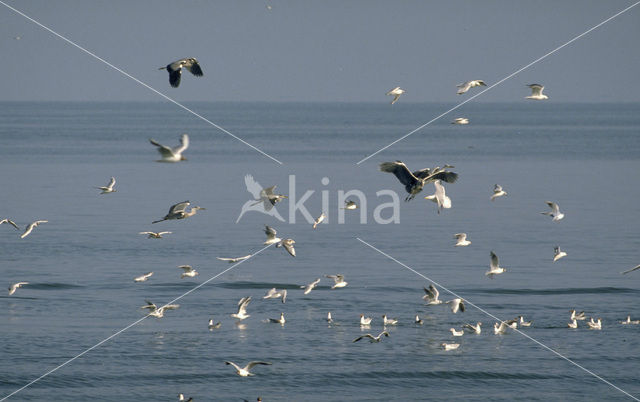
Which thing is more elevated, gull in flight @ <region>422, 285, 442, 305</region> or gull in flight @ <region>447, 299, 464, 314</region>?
gull in flight @ <region>422, 285, 442, 305</region>

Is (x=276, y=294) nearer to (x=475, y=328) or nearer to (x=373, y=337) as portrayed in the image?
(x=373, y=337)

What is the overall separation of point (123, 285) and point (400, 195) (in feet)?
103

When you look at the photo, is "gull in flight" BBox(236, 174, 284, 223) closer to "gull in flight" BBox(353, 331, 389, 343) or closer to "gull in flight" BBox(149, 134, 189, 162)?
"gull in flight" BBox(353, 331, 389, 343)

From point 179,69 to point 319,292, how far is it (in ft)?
35.4

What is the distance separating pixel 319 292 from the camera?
3534 centimetres

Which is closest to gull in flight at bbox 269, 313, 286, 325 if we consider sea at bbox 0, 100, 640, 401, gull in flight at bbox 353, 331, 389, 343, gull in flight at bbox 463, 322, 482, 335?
sea at bbox 0, 100, 640, 401

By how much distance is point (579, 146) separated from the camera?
123 meters

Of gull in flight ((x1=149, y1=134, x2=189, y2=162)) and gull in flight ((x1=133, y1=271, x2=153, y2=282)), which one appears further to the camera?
gull in flight ((x1=133, y1=271, x2=153, y2=282))

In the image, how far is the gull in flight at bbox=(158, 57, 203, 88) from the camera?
26859 mm

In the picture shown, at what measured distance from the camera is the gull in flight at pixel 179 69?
26.9 m

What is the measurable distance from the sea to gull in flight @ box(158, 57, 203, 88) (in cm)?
691

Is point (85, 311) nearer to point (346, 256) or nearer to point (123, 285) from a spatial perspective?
point (123, 285)

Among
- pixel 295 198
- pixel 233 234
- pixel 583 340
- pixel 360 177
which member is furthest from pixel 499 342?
pixel 360 177

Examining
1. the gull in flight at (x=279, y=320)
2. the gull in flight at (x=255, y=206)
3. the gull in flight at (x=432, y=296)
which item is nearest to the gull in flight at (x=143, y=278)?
the gull in flight at (x=279, y=320)
